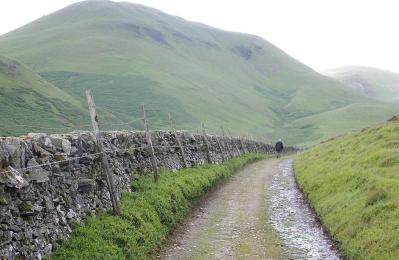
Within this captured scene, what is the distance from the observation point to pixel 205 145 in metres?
38.9

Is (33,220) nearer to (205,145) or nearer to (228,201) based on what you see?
(228,201)

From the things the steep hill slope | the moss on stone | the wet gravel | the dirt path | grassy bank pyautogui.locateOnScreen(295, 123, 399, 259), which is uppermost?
the steep hill slope

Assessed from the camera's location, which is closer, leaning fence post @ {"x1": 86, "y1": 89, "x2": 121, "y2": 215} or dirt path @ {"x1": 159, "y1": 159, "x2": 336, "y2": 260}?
leaning fence post @ {"x1": 86, "y1": 89, "x2": 121, "y2": 215}

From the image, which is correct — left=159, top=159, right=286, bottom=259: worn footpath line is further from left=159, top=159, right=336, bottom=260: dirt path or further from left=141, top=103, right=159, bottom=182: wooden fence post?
left=141, top=103, right=159, bottom=182: wooden fence post

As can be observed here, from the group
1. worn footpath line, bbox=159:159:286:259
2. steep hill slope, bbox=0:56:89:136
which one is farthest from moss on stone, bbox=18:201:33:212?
steep hill slope, bbox=0:56:89:136

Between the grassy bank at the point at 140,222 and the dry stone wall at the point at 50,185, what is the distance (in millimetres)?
548

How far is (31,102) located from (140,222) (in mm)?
109648

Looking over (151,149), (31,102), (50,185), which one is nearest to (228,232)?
(151,149)

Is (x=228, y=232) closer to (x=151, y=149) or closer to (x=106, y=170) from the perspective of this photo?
(x=106, y=170)

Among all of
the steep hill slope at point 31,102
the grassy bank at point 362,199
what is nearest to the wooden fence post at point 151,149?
the grassy bank at point 362,199

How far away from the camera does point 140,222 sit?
693 inches

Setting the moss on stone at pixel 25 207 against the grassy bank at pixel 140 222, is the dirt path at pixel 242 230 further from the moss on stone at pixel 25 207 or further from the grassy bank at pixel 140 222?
the moss on stone at pixel 25 207

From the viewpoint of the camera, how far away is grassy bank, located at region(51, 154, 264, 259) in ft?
45.3

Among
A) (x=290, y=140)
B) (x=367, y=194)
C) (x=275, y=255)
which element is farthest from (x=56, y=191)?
(x=290, y=140)
